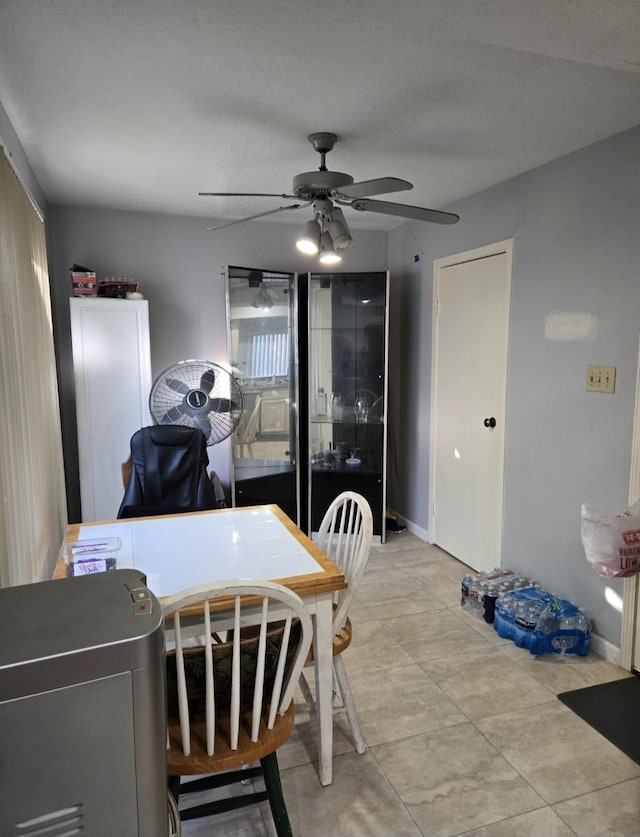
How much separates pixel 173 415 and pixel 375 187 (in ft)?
6.51

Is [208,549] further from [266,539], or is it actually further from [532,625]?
[532,625]

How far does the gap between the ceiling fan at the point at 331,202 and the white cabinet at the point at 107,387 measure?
1401mm

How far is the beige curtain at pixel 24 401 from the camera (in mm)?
1708

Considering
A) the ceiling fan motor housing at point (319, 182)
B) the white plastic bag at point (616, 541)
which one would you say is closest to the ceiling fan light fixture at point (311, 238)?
the ceiling fan motor housing at point (319, 182)

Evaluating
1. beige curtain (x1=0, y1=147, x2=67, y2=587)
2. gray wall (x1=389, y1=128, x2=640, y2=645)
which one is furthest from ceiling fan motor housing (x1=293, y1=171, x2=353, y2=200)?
gray wall (x1=389, y1=128, x2=640, y2=645)

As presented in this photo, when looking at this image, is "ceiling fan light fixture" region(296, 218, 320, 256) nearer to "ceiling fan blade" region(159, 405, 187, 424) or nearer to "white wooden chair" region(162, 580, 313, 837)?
"white wooden chair" region(162, 580, 313, 837)

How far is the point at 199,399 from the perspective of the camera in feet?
A: 11.4

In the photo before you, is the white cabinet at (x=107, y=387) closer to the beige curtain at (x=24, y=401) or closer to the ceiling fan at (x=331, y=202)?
the beige curtain at (x=24, y=401)

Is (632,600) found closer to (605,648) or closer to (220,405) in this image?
(605,648)

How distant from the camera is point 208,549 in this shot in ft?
6.37

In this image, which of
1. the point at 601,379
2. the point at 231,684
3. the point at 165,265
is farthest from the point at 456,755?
the point at 165,265

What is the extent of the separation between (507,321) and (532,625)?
161cm

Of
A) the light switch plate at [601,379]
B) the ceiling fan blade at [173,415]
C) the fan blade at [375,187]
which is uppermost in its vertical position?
the fan blade at [375,187]

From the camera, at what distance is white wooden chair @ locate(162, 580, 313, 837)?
1.33 meters
